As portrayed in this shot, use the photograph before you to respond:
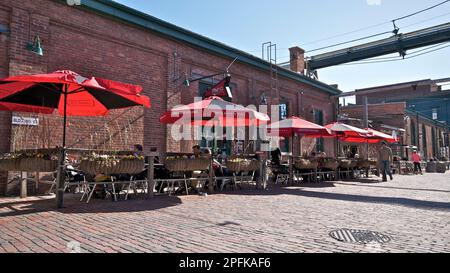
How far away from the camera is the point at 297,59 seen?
20.2 m

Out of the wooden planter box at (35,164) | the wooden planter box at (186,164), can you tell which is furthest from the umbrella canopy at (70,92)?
the wooden planter box at (186,164)

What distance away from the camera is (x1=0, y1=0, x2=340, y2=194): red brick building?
8000 mm

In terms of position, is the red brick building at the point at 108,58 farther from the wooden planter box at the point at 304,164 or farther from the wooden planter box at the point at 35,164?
the wooden planter box at the point at 304,164

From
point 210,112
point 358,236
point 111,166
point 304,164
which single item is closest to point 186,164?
point 210,112

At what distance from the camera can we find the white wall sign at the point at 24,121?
7855 mm

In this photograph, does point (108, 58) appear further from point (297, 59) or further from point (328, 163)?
point (297, 59)

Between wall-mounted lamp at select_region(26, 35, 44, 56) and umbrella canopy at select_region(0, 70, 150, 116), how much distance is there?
47.3 inches

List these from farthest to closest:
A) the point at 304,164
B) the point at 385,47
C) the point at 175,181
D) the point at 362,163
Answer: the point at 385,47 < the point at 362,163 < the point at 304,164 < the point at 175,181

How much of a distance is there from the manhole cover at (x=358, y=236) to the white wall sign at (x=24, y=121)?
7376 millimetres

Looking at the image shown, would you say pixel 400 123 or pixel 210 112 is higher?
pixel 400 123

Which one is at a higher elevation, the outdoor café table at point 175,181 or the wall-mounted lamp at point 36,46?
the wall-mounted lamp at point 36,46

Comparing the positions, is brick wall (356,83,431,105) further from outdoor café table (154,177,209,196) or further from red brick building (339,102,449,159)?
outdoor café table (154,177,209,196)

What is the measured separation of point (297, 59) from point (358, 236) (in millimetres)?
17377

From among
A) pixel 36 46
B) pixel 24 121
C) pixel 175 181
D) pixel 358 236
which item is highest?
pixel 36 46
